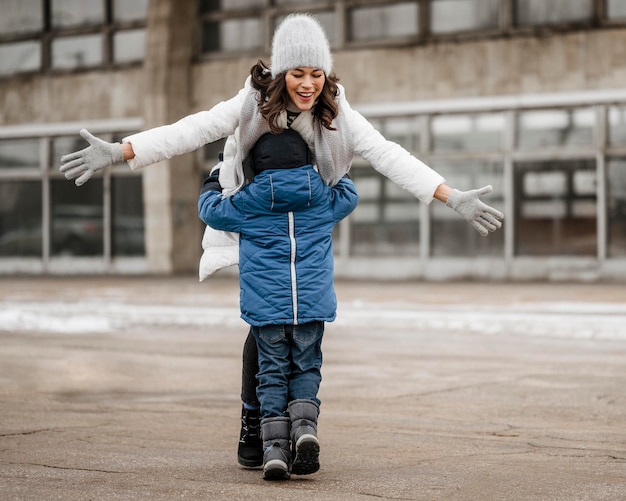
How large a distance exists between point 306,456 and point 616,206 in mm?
15518

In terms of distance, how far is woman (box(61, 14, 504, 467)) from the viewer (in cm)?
489

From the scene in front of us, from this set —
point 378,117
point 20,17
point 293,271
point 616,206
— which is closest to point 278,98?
point 293,271

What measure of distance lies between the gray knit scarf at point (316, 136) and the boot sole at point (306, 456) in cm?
102

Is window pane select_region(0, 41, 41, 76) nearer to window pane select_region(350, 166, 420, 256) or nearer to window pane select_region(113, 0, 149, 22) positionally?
window pane select_region(113, 0, 149, 22)

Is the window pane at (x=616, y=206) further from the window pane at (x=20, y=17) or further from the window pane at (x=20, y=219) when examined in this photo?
the window pane at (x=20, y=17)

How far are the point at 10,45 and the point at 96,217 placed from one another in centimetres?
407

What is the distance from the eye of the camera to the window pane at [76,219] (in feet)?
78.2

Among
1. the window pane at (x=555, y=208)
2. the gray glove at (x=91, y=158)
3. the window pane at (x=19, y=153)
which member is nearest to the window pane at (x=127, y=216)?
the window pane at (x=19, y=153)

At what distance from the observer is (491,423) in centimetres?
636

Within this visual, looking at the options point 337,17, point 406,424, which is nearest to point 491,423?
point 406,424

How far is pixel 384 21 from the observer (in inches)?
847

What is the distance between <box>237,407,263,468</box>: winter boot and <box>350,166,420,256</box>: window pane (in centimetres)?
1609

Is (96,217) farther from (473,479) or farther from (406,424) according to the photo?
(473,479)

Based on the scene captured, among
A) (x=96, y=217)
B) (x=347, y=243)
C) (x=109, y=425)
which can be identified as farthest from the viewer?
(x=96, y=217)
